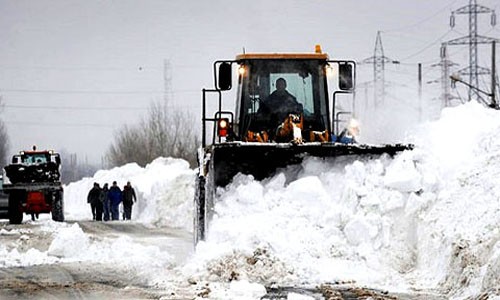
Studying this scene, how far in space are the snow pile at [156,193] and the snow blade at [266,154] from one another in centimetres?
1245

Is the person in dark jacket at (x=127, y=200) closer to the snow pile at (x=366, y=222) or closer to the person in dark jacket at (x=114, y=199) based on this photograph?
the person in dark jacket at (x=114, y=199)

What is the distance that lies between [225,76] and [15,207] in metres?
14.0

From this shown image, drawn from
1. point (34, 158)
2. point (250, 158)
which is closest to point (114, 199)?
point (34, 158)

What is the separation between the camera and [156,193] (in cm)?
3009

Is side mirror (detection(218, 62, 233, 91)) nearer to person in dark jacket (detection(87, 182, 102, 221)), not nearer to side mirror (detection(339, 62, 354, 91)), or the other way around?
side mirror (detection(339, 62, 354, 91))

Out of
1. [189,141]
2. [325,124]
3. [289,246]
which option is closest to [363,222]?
[289,246]

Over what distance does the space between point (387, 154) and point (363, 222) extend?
4.34 feet

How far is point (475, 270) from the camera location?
8.17 metres

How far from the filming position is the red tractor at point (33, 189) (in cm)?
2412

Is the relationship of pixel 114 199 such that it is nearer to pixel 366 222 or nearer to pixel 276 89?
pixel 276 89

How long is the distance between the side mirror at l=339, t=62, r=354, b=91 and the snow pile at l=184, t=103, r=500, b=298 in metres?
1.40

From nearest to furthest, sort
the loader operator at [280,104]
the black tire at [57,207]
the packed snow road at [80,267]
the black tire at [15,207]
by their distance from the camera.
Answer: the packed snow road at [80,267], the loader operator at [280,104], the black tire at [15,207], the black tire at [57,207]

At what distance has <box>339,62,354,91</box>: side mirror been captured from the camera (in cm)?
1225

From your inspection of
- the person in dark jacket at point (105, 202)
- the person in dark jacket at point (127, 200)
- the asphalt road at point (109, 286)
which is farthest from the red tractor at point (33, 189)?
the asphalt road at point (109, 286)
